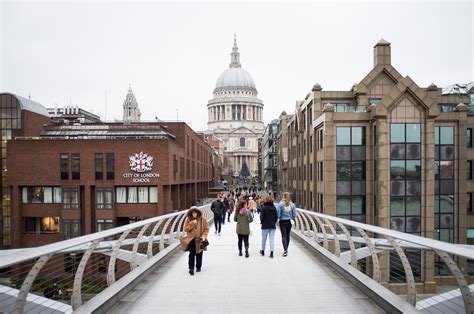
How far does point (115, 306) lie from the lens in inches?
249

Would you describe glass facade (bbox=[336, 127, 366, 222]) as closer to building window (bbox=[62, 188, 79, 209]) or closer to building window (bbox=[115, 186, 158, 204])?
building window (bbox=[115, 186, 158, 204])

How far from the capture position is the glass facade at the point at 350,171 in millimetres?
26453

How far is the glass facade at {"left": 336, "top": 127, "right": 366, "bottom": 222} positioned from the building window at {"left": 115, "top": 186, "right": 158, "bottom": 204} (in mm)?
19341

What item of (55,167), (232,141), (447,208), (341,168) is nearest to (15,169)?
(55,167)

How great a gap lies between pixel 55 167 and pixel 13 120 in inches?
438

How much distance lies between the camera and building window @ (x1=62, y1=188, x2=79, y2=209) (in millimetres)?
38312

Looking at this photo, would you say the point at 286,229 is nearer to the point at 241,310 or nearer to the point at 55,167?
the point at 241,310

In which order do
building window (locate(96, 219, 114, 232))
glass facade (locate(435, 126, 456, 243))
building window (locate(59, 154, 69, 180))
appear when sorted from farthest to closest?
building window (locate(59, 154, 69, 180))
building window (locate(96, 219, 114, 232))
glass facade (locate(435, 126, 456, 243))

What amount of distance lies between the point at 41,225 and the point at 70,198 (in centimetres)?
454

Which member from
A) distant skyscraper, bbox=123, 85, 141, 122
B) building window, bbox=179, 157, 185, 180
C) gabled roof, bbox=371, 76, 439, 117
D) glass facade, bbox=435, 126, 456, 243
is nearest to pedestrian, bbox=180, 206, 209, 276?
gabled roof, bbox=371, 76, 439, 117

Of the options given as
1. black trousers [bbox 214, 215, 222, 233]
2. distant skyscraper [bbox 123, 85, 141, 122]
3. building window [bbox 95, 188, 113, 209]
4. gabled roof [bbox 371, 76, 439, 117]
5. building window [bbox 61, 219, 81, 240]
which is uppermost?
distant skyscraper [bbox 123, 85, 141, 122]

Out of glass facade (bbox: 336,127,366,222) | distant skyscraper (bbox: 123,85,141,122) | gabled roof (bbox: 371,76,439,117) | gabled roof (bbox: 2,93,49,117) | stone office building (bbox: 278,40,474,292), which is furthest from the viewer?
distant skyscraper (bbox: 123,85,141,122)

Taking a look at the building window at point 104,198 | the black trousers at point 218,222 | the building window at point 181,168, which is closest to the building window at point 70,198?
the building window at point 104,198

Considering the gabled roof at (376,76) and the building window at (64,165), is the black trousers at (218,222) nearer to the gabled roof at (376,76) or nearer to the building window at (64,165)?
the gabled roof at (376,76)
